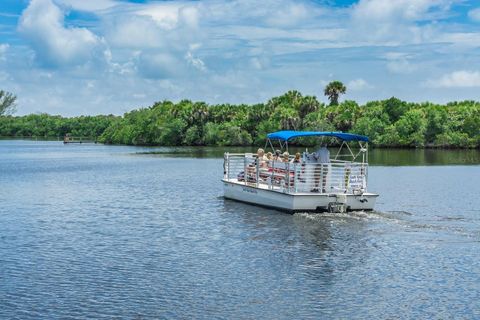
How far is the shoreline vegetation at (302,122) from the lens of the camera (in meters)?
123

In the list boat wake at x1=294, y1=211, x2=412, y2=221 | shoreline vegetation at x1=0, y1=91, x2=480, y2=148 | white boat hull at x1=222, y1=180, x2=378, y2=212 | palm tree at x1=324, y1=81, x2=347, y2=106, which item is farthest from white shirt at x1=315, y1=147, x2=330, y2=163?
palm tree at x1=324, y1=81, x2=347, y2=106

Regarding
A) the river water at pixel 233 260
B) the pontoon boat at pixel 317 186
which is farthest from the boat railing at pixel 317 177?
the river water at pixel 233 260

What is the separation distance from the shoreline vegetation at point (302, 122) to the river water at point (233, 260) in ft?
286

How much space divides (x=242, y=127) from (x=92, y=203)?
4328 inches

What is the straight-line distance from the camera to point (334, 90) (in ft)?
478

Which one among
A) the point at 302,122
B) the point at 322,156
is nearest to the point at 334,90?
Result: the point at 302,122

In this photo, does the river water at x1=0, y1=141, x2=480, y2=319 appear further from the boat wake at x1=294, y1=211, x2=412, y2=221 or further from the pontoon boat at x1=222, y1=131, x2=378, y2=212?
the pontoon boat at x1=222, y1=131, x2=378, y2=212

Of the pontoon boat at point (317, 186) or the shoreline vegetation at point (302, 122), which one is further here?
the shoreline vegetation at point (302, 122)

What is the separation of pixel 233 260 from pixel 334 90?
12611 centimetres

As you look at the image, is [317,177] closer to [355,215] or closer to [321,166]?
[321,166]

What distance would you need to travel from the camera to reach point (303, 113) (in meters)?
143

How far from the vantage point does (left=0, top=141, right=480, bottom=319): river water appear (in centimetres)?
1745

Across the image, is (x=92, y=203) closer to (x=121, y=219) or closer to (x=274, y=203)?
(x=121, y=219)

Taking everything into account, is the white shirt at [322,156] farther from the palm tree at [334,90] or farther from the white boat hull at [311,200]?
the palm tree at [334,90]
